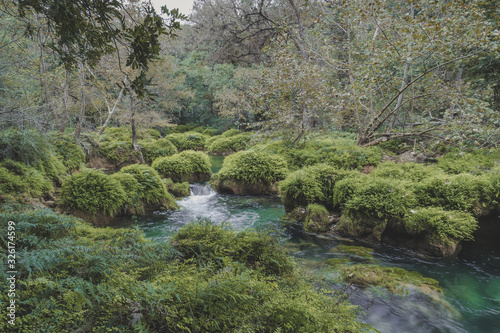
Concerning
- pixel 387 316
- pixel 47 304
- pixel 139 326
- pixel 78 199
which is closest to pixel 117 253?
Answer: pixel 47 304

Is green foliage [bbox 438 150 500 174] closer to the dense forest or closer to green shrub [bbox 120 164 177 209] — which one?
the dense forest

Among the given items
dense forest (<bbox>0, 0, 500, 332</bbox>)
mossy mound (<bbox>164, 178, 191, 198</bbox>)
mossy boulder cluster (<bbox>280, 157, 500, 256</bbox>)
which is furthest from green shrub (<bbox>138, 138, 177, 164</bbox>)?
mossy boulder cluster (<bbox>280, 157, 500, 256</bbox>)

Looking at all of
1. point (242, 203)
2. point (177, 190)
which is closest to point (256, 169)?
point (242, 203)

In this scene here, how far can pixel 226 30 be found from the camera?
562 inches

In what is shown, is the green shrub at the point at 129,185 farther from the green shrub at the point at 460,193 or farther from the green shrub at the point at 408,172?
the green shrub at the point at 460,193

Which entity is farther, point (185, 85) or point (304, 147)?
point (185, 85)

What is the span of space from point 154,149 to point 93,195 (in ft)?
29.9

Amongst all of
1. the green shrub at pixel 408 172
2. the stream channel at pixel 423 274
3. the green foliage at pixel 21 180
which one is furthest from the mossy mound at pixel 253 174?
the green foliage at pixel 21 180

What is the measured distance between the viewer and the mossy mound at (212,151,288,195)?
948 cm

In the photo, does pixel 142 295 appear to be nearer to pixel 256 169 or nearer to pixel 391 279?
pixel 391 279

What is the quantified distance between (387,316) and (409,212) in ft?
8.71

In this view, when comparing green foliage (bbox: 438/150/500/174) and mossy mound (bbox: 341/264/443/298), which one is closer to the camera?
mossy mound (bbox: 341/264/443/298)

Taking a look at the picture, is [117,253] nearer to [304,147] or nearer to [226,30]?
[304,147]

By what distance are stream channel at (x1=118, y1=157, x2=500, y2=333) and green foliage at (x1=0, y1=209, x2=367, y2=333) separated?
94 cm
